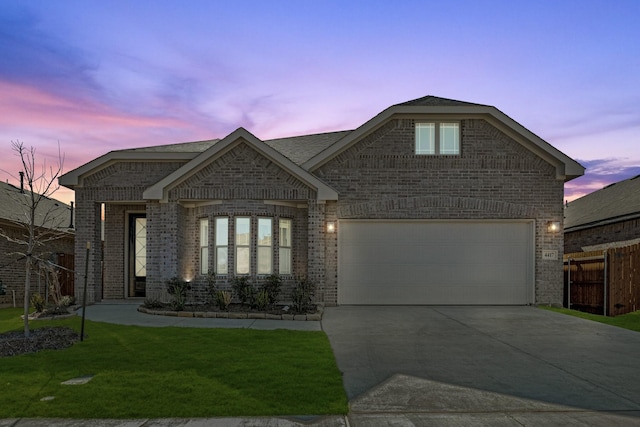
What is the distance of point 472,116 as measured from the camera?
1450 centimetres

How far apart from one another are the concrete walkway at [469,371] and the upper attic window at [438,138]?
5415mm

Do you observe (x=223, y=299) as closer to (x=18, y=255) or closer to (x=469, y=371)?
(x=469, y=371)

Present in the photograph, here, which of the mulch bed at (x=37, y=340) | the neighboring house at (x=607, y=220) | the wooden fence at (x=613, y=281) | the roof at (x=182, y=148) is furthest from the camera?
the neighboring house at (x=607, y=220)

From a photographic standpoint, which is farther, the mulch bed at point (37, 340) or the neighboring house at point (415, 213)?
the neighboring house at point (415, 213)

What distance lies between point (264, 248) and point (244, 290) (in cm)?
159

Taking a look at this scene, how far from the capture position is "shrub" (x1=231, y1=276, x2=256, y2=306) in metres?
12.9

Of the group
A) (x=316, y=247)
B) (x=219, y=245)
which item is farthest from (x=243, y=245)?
(x=316, y=247)

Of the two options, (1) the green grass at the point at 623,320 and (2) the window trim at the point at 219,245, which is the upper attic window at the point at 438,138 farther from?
(2) the window trim at the point at 219,245

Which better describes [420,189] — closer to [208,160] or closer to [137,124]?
[208,160]

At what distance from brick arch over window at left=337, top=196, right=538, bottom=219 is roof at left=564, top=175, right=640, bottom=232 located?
5727 millimetres

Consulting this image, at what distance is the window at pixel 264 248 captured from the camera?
14.1 metres

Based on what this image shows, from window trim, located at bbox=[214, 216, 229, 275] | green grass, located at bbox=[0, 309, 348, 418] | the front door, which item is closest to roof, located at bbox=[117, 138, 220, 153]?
the front door

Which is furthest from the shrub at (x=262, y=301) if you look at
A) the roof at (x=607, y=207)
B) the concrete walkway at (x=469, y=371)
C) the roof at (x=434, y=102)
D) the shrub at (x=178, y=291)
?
the roof at (x=607, y=207)

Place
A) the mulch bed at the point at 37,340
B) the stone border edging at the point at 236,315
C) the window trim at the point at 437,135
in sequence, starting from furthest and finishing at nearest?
1. the window trim at the point at 437,135
2. the stone border edging at the point at 236,315
3. the mulch bed at the point at 37,340
